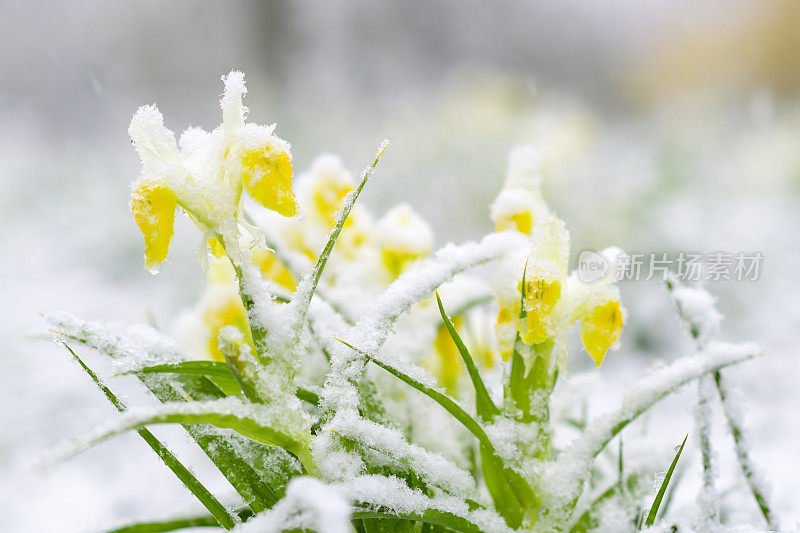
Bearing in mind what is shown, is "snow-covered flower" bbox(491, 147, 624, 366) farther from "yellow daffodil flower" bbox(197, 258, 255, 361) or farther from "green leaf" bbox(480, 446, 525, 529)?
"yellow daffodil flower" bbox(197, 258, 255, 361)

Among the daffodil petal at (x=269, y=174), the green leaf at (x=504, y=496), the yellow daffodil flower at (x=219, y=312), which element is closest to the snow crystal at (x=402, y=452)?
the green leaf at (x=504, y=496)

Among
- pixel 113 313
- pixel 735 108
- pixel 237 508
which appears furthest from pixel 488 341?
pixel 735 108

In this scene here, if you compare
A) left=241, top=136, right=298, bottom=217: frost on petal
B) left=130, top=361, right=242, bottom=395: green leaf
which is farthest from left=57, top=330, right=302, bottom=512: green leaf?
left=241, top=136, right=298, bottom=217: frost on petal

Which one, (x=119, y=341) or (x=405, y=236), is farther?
(x=405, y=236)

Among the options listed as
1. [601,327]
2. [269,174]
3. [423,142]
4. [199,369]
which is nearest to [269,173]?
[269,174]

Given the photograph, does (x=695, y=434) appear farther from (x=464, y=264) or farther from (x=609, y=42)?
(x=609, y=42)

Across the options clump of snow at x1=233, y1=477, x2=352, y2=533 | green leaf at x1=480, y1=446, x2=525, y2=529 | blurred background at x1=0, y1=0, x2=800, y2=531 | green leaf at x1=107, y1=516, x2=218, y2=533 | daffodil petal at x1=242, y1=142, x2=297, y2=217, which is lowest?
green leaf at x1=107, y1=516, x2=218, y2=533

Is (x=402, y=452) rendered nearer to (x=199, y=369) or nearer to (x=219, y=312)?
(x=199, y=369)
